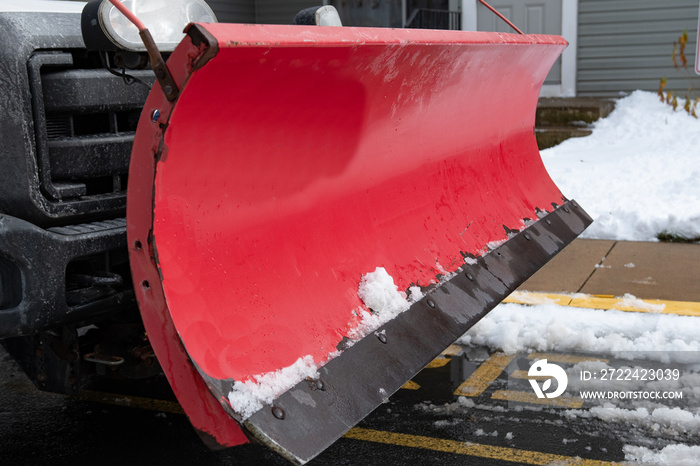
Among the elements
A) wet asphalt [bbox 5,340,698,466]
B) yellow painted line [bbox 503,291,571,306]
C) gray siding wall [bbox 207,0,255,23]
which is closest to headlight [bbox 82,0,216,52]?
wet asphalt [bbox 5,340,698,466]

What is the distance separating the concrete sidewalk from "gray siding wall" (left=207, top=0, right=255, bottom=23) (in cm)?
922

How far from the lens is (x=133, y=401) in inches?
148

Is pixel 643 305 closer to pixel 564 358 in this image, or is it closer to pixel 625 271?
pixel 625 271

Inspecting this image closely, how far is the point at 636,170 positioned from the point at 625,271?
2674 millimetres

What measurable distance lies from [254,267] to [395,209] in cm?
95

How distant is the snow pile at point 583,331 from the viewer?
4008mm

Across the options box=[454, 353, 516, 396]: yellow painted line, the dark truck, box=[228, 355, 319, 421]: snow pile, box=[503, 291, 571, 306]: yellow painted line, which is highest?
the dark truck

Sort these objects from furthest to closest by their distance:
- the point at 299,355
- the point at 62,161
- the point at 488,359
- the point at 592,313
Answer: the point at 592,313 < the point at 488,359 < the point at 62,161 < the point at 299,355

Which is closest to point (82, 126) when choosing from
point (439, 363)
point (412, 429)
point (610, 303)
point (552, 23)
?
point (412, 429)

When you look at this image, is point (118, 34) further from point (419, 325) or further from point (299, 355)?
point (419, 325)

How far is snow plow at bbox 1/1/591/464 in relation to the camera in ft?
6.46

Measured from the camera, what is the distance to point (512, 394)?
3561mm

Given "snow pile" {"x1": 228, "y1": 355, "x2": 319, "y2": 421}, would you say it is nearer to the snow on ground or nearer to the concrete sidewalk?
the snow on ground

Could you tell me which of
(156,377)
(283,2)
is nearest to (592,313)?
(156,377)
